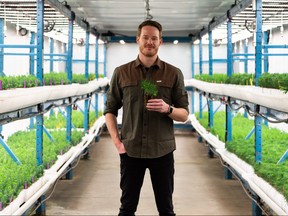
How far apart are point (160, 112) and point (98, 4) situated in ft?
14.1

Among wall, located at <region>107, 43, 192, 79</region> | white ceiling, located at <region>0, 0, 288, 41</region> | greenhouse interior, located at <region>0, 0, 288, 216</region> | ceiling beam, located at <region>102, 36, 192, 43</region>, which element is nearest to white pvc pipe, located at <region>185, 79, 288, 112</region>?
greenhouse interior, located at <region>0, 0, 288, 216</region>

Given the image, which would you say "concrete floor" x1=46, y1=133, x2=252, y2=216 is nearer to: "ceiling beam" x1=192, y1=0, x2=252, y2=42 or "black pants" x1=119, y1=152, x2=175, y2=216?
"ceiling beam" x1=192, y1=0, x2=252, y2=42

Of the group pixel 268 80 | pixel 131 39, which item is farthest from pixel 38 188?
pixel 131 39

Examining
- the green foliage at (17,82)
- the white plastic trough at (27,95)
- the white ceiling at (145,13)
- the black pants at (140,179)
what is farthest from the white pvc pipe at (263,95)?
the green foliage at (17,82)

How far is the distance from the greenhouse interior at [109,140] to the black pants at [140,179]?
85cm

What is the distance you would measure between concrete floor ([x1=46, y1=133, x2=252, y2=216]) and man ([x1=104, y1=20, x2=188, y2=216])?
2.60 m

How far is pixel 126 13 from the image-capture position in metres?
7.75

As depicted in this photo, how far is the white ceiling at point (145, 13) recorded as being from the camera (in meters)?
6.31

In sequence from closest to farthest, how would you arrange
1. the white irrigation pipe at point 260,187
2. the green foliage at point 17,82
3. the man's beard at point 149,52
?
1. the man's beard at point 149,52
2. the white irrigation pipe at point 260,187
3. the green foliage at point 17,82

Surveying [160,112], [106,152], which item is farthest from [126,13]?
[160,112]

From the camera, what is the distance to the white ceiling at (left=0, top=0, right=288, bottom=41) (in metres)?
6.31

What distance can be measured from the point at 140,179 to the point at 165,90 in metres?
0.55

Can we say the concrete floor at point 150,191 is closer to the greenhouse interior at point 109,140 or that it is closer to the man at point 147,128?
the greenhouse interior at point 109,140

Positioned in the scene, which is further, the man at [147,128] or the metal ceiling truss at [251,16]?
the metal ceiling truss at [251,16]
